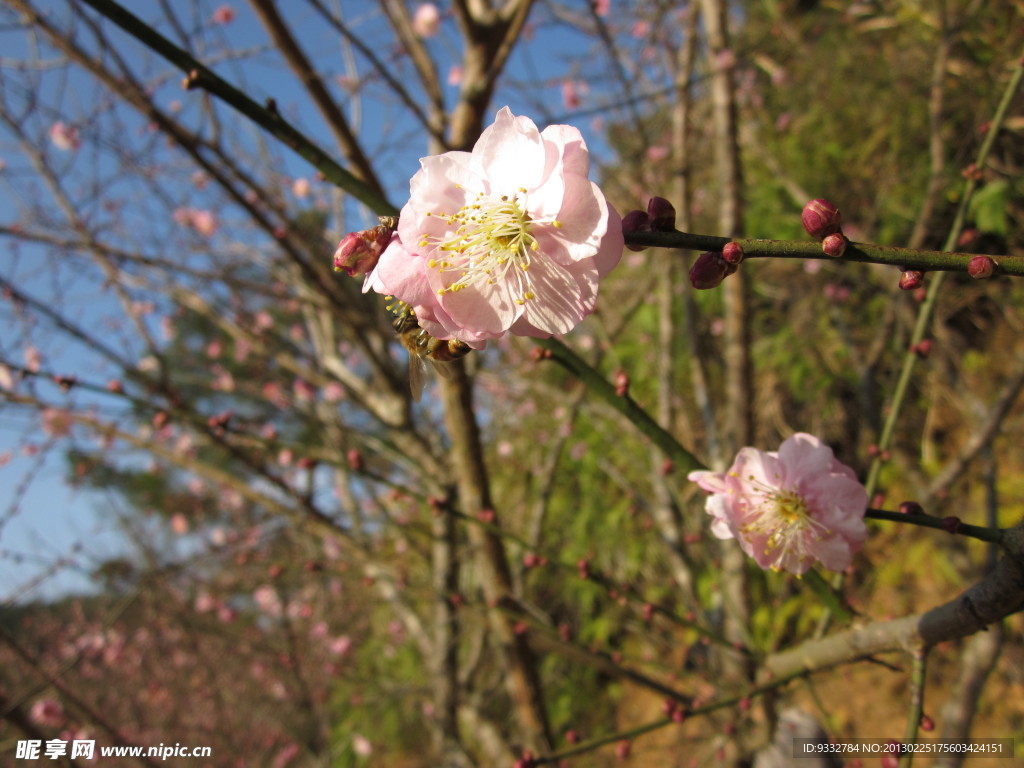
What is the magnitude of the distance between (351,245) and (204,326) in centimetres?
1263

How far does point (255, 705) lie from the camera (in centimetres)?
490

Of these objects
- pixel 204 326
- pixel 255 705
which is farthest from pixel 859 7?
pixel 204 326

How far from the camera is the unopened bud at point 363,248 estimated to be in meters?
0.65

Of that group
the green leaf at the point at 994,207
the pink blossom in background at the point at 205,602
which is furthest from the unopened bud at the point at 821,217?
the pink blossom in background at the point at 205,602

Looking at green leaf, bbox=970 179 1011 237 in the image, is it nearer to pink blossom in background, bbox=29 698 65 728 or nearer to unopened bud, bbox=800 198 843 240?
unopened bud, bbox=800 198 843 240

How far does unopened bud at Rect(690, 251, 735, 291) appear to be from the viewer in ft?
1.82

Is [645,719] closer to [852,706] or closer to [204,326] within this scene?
[852,706]

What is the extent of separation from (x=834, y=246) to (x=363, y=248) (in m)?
0.49

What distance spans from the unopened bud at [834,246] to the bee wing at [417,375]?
0.52 meters

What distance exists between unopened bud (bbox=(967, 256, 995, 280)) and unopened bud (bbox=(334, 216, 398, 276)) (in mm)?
581

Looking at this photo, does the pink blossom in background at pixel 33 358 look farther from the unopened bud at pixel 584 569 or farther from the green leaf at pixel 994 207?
the green leaf at pixel 994 207

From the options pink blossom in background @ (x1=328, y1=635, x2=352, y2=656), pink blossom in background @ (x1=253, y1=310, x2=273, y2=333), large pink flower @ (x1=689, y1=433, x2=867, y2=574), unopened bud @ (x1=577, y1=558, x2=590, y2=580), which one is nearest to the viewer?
large pink flower @ (x1=689, y1=433, x2=867, y2=574)

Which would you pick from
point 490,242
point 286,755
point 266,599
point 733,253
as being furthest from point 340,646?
point 733,253

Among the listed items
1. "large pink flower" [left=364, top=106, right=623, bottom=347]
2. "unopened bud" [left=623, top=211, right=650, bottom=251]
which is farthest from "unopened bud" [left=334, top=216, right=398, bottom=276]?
"unopened bud" [left=623, top=211, right=650, bottom=251]
